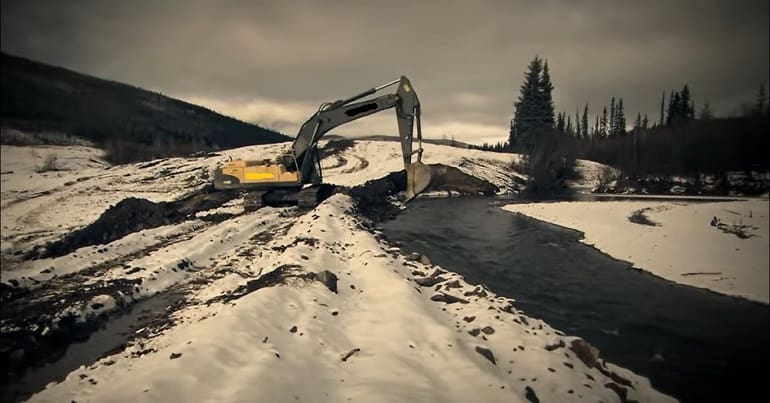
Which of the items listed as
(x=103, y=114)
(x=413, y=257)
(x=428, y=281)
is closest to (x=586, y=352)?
(x=428, y=281)

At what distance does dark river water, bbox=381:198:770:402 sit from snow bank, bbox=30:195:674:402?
80 cm

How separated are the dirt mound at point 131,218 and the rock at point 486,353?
34.8 ft

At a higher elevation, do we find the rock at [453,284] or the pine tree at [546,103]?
Answer: the pine tree at [546,103]

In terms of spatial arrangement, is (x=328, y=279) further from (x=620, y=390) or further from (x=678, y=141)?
(x=678, y=141)

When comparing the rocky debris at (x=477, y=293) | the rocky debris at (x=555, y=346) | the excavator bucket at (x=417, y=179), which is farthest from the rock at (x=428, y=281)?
the rocky debris at (x=555, y=346)

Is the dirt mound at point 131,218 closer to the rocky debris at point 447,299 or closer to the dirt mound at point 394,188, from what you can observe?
the dirt mound at point 394,188

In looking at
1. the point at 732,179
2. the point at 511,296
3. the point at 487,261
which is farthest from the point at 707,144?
the point at 487,261

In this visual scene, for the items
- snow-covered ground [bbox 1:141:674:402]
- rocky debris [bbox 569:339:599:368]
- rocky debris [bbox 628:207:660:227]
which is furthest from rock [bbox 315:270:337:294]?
rocky debris [bbox 628:207:660:227]

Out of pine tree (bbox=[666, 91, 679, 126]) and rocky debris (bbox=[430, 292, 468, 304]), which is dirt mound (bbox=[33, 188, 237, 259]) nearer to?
rocky debris (bbox=[430, 292, 468, 304])

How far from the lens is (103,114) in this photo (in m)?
2.89

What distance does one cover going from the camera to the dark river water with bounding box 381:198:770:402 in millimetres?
5145

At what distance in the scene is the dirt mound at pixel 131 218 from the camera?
39.1ft

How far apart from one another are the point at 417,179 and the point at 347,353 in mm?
Answer: 6936

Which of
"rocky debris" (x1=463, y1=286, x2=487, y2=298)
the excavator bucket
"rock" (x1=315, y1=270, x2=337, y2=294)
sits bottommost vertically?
"rocky debris" (x1=463, y1=286, x2=487, y2=298)
